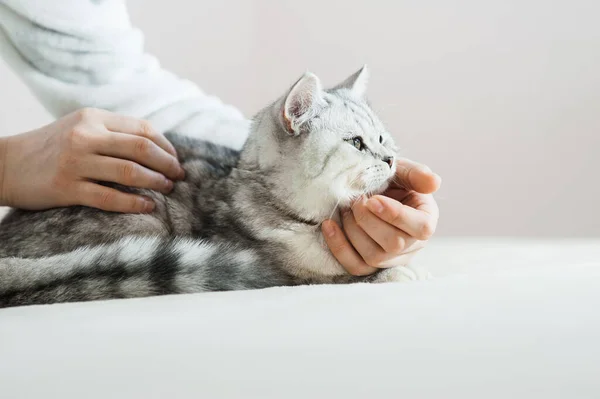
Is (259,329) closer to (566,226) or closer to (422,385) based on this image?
(422,385)

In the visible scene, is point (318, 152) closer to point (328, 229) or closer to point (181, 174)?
point (328, 229)

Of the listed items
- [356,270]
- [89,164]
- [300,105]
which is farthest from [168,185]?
[356,270]

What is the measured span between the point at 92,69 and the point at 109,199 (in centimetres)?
54

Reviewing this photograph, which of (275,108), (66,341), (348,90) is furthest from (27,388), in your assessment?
(348,90)

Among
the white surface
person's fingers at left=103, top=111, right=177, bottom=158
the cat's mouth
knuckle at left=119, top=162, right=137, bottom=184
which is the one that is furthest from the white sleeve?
the white surface

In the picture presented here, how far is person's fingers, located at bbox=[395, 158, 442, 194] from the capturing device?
1064 millimetres

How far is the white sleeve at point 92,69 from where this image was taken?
4.84ft

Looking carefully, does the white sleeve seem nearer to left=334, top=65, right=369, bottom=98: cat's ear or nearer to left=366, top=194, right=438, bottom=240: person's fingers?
left=334, top=65, right=369, bottom=98: cat's ear

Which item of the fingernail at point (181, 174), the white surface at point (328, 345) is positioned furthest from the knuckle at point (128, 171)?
the white surface at point (328, 345)

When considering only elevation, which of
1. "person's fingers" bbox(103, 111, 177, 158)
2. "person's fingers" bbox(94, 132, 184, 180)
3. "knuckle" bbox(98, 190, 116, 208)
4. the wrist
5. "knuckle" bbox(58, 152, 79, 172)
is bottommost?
the wrist

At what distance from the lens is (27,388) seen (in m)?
0.48

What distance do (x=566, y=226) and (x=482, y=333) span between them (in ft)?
5.64

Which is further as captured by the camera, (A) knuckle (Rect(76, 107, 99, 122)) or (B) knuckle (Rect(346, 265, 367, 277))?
(A) knuckle (Rect(76, 107, 99, 122))

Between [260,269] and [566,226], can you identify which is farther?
[566,226]
